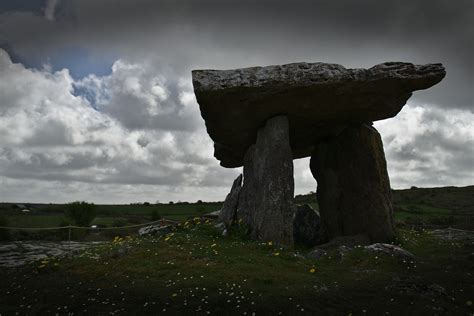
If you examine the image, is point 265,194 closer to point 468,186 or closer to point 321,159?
point 321,159

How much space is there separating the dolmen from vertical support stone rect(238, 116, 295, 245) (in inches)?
1.5

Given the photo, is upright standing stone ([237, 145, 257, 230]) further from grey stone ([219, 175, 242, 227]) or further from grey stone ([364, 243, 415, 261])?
grey stone ([364, 243, 415, 261])

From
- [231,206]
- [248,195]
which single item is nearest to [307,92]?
[248,195]

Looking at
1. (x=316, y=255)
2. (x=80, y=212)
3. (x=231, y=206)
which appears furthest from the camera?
(x=80, y=212)

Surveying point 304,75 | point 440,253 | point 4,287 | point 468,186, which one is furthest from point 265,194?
point 468,186

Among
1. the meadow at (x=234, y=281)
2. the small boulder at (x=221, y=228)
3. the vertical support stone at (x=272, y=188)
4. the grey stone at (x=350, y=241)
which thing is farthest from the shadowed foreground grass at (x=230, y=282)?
the grey stone at (x=350, y=241)

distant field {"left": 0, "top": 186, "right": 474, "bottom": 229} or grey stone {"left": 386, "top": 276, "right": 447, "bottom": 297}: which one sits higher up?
distant field {"left": 0, "top": 186, "right": 474, "bottom": 229}

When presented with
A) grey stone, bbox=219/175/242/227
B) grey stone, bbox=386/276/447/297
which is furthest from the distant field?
grey stone, bbox=386/276/447/297

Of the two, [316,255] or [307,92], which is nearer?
[316,255]

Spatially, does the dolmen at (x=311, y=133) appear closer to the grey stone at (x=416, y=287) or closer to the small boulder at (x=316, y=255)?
the small boulder at (x=316, y=255)

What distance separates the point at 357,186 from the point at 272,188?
4684 millimetres

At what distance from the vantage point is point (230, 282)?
10.8m

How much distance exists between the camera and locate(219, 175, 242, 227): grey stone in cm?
1891

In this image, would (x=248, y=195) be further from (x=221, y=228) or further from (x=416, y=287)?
(x=416, y=287)
